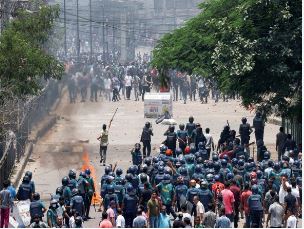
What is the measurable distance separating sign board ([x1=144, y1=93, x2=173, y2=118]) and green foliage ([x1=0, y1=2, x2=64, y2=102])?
15.0 m

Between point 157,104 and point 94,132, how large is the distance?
2.88 metres

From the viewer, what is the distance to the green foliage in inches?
1357

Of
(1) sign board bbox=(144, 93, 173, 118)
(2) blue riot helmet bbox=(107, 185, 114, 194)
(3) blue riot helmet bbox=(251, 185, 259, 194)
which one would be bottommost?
(2) blue riot helmet bbox=(107, 185, 114, 194)

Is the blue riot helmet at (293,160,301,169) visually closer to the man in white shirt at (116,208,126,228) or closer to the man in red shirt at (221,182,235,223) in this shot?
the man in red shirt at (221,182,235,223)

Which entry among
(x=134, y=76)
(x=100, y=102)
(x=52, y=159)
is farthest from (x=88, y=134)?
(x=134, y=76)

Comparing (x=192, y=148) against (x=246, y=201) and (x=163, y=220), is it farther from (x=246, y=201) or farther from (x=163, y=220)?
(x=163, y=220)

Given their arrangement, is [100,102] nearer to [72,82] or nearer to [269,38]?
[72,82]

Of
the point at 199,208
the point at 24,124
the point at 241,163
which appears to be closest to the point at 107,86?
the point at 24,124

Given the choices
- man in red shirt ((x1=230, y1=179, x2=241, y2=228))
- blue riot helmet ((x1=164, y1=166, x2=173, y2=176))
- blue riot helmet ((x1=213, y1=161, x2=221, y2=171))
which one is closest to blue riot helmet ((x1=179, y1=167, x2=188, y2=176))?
blue riot helmet ((x1=164, y1=166, x2=173, y2=176))

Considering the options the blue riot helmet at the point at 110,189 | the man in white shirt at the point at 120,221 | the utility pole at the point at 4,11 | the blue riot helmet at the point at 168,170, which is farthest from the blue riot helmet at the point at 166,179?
the utility pole at the point at 4,11

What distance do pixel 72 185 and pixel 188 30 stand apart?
40.6ft

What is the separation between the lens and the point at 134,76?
6494 centimetres

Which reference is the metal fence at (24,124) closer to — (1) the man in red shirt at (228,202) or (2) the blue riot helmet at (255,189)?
(1) the man in red shirt at (228,202)

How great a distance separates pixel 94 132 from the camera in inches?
2000
